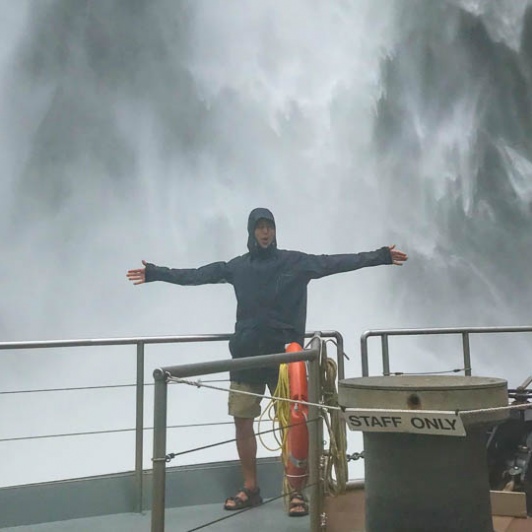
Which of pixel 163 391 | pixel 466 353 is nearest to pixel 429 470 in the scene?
pixel 163 391

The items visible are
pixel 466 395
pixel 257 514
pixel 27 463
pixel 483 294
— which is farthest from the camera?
pixel 483 294

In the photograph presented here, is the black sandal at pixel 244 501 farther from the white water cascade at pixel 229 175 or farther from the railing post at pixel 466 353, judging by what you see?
the white water cascade at pixel 229 175

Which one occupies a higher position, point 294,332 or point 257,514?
point 294,332

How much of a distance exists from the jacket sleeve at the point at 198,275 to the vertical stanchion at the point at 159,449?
1.23 meters

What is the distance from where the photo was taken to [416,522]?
1.50 metres

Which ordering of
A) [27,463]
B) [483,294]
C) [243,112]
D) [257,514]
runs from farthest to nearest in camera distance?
1. [243,112]
2. [483,294]
3. [27,463]
4. [257,514]

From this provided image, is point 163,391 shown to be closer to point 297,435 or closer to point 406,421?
point 406,421

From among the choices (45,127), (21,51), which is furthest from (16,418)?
(21,51)

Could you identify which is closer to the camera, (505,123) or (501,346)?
(501,346)

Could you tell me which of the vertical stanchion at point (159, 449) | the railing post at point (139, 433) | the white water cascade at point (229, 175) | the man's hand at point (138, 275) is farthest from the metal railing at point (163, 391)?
the white water cascade at point (229, 175)

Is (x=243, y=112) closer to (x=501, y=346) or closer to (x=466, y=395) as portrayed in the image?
(x=501, y=346)

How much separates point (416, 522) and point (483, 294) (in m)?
9.42

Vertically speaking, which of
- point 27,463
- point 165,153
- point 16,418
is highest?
point 165,153

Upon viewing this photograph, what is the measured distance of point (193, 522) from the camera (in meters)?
2.19
